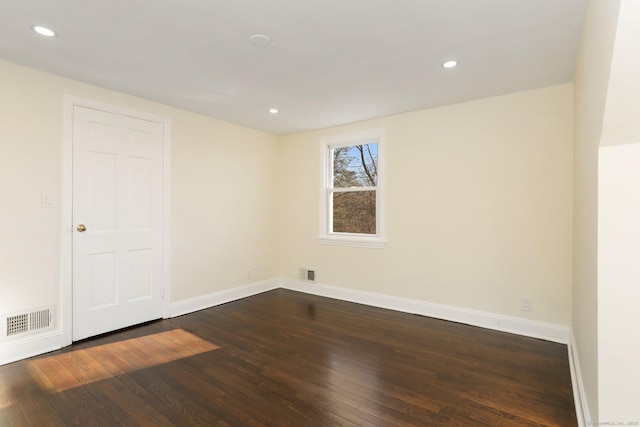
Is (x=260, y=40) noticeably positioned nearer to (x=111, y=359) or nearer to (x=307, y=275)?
(x=111, y=359)

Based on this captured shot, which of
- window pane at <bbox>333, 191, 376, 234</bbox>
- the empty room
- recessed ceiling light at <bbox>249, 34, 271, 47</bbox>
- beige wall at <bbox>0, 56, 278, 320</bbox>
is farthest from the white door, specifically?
window pane at <bbox>333, 191, 376, 234</bbox>

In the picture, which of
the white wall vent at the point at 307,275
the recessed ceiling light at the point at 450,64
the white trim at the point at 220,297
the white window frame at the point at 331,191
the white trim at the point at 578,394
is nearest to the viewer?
the white trim at the point at 578,394

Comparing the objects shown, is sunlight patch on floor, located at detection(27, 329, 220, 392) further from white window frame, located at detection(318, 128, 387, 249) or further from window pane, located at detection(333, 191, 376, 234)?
window pane, located at detection(333, 191, 376, 234)

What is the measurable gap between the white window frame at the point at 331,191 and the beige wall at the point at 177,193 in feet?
2.98

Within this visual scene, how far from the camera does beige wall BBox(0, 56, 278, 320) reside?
2.60m

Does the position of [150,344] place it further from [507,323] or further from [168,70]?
[507,323]

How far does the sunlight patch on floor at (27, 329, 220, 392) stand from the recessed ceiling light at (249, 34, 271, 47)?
8.47ft

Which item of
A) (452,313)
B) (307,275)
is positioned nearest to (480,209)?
(452,313)

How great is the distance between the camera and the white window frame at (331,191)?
4.10 metres

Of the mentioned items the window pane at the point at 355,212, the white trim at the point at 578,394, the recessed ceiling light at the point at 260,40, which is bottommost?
the white trim at the point at 578,394

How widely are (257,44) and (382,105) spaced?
1783 mm

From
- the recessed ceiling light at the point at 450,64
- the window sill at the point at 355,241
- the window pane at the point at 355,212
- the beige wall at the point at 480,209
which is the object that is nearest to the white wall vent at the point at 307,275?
the beige wall at the point at 480,209

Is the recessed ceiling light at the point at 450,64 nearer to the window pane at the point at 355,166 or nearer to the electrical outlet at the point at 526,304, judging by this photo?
the window pane at the point at 355,166

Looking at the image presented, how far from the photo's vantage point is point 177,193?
3.76m
